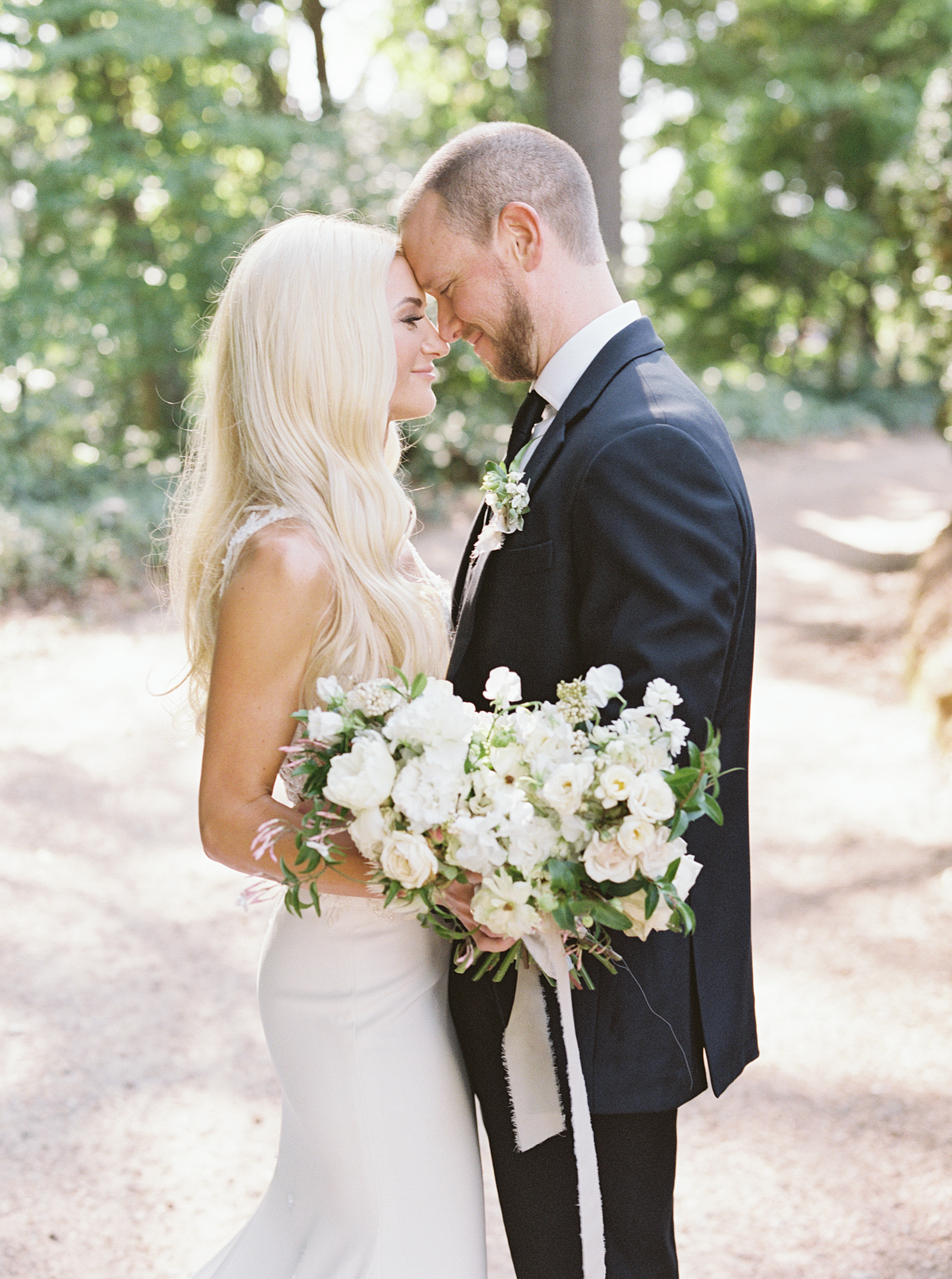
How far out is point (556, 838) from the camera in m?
1.79

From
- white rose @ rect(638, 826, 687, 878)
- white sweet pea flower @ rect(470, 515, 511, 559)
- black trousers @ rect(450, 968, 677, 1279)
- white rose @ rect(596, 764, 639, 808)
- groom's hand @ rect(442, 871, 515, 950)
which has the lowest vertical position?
black trousers @ rect(450, 968, 677, 1279)

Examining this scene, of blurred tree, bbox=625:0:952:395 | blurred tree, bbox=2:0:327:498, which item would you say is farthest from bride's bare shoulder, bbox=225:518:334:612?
blurred tree, bbox=625:0:952:395

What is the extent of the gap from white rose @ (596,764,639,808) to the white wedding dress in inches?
30.3

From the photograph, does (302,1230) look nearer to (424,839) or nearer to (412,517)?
(424,839)

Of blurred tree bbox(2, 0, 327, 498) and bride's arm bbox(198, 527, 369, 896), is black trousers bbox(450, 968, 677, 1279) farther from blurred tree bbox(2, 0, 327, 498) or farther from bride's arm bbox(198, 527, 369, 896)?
blurred tree bbox(2, 0, 327, 498)

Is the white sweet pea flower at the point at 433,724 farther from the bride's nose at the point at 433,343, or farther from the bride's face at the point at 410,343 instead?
the bride's nose at the point at 433,343

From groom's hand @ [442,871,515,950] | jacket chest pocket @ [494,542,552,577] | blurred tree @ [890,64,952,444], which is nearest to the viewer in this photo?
groom's hand @ [442,871,515,950]

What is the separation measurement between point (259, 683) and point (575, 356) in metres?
0.96

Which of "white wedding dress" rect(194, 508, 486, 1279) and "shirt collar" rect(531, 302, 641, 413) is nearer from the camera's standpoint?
"white wedding dress" rect(194, 508, 486, 1279)

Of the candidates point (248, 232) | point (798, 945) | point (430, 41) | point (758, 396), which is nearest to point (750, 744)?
point (798, 945)

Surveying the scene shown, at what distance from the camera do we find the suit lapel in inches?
88.6

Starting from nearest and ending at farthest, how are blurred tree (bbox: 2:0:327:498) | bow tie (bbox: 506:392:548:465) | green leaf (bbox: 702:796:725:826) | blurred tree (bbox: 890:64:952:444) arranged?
green leaf (bbox: 702:796:725:826) → bow tie (bbox: 506:392:548:465) → blurred tree (bbox: 890:64:952:444) → blurred tree (bbox: 2:0:327:498)

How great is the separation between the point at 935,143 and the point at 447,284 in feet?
27.2

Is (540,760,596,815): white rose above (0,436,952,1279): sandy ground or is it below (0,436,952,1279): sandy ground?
above
